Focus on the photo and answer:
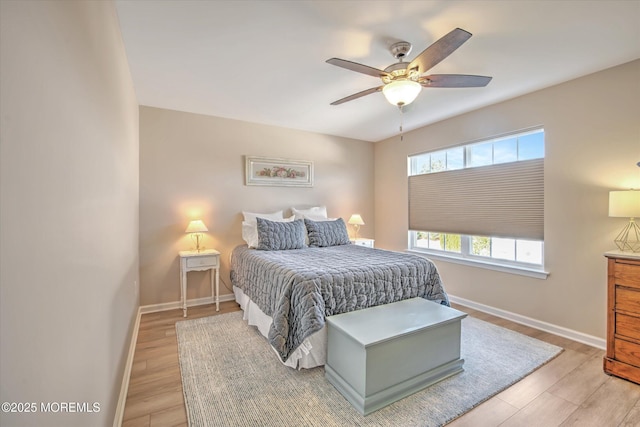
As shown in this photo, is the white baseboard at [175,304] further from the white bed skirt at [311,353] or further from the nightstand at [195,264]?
the white bed skirt at [311,353]

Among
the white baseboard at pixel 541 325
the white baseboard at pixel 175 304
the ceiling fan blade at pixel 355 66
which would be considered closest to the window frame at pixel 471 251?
the white baseboard at pixel 541 325

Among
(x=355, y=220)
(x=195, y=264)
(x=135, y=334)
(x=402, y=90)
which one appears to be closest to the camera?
(x=402, y=90)

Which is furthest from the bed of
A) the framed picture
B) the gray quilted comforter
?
the framed picture

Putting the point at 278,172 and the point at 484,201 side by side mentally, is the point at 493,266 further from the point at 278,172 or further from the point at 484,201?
the point at 278,172

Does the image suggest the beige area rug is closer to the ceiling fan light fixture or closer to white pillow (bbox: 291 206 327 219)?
white pillow (bbox: 291 206 327 219)

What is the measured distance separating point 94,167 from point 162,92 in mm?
2203

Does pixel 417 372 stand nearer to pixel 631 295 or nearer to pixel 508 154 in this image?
pixel 631 295

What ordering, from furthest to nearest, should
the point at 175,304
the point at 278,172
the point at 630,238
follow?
the point at 278,172, the point at 175,304, the point at 630,238

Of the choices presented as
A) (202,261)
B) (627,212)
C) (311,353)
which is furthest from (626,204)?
(202,261)

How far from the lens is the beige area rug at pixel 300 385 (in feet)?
5.51

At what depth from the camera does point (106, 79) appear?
151cm

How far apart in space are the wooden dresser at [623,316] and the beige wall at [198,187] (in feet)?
11.5

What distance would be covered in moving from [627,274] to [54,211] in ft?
11.1

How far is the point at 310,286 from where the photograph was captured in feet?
6.78
